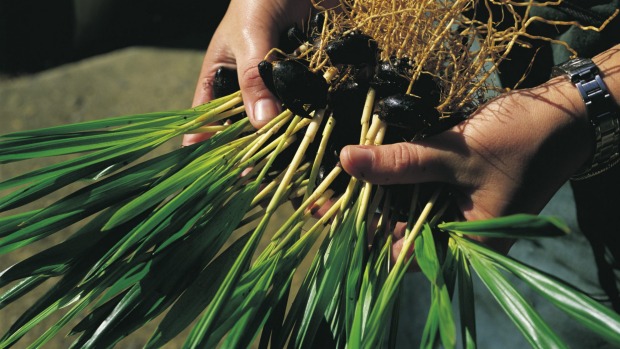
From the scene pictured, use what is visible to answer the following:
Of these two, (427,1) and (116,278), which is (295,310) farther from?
(427,1)

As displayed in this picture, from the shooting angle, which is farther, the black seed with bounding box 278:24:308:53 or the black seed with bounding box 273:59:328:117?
the black seed with bounding box 278:24:308:53

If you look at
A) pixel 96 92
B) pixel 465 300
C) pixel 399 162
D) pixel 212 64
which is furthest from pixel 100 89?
pixel 465 300

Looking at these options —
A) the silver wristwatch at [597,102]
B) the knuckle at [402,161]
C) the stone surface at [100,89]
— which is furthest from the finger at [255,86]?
the stone surface at [100,89]

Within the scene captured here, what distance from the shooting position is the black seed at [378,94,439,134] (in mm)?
753

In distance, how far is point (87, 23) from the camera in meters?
3.62

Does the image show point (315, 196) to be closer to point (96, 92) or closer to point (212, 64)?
point (212, 64)

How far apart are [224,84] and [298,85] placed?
285 mm

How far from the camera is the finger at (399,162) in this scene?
770 millimetres

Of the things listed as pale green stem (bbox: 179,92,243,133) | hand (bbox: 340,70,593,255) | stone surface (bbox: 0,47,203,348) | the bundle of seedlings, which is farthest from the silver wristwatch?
stone surface (bbox: 0,47,203,348)

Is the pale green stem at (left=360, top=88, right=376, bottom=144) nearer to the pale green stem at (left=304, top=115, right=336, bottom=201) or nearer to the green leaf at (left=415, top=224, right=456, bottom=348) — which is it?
the pale green stem at (left=304, top=115, right=336, bottom=201)

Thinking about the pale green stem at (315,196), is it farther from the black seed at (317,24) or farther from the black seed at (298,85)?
the black seed at (317,24)

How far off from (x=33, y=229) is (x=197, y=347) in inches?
10.5

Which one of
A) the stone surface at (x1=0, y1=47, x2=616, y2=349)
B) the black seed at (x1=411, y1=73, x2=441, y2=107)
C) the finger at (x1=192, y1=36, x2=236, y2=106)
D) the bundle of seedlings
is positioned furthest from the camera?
the stone surface at (x1=0, y1=47, x2=616, y2=349)

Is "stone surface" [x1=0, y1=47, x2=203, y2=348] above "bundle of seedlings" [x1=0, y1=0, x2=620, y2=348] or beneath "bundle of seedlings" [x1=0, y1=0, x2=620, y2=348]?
beneath
